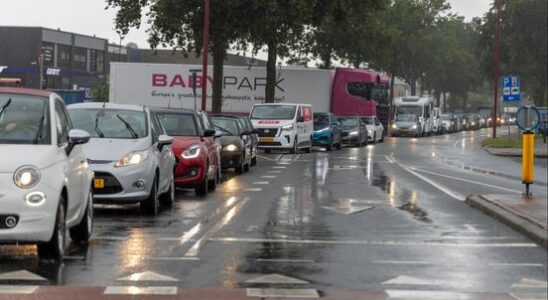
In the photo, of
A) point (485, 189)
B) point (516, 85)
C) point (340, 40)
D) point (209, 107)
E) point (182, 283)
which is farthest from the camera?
point (340, 40)

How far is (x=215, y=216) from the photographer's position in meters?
13.7

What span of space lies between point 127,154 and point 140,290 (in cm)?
573

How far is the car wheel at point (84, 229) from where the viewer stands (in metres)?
10.5

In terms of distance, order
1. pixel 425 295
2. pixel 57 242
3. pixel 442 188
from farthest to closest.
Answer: pixel 442 188 < pixel 57 242 < pixel 425 295

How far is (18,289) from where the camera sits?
7.66m

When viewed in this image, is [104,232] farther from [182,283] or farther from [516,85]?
[516,85]

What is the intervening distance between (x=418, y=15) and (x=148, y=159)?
Answer: 70926 millimetres

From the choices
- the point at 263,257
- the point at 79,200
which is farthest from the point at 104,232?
the point at 263,257

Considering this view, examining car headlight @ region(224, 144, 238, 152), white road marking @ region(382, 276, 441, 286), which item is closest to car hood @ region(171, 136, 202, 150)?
car headlight @ region(224, 144, 238, 152)

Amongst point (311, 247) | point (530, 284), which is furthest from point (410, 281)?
point (311, 247)

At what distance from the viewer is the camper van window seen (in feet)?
164

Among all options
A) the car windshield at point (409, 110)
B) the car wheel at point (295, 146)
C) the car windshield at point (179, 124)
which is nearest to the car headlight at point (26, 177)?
the car windshield at point (179, 124)

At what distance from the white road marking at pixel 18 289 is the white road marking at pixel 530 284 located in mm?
4082

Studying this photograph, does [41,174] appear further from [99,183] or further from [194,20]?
[194,20]
